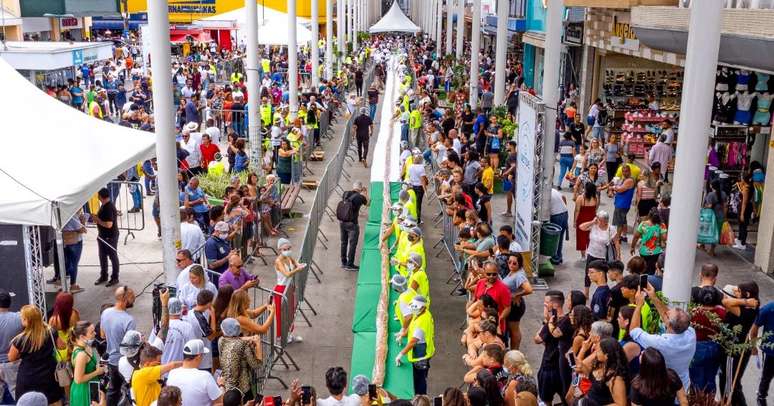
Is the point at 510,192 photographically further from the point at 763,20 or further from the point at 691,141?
the point at 691,141

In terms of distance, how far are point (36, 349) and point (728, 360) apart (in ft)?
23.2

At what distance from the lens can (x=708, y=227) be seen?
14.2 m

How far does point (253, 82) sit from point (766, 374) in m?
12.9

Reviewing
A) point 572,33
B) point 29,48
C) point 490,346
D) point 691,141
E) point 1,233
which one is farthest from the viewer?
point 572,33

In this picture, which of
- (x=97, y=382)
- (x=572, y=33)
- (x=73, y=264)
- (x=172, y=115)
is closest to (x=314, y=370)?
(x=97, y=382)

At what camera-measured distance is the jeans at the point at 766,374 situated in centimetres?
873

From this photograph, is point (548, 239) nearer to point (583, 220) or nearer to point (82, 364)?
Result: point (583, 220)

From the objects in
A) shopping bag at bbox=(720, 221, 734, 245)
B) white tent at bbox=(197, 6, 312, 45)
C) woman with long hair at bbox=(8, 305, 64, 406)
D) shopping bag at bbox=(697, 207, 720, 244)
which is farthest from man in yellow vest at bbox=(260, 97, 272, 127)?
woman with long hair at bbox=(8, 305, 64, 406)

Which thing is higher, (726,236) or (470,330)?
(470,330)

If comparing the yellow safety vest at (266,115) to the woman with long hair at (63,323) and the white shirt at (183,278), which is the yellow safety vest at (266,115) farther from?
the woman with long hair at (63,323)

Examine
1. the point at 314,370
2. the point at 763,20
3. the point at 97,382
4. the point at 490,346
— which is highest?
the point at 763,20

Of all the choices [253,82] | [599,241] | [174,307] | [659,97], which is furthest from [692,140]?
[659,97]

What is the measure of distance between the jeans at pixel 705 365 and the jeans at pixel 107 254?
8.86 metres

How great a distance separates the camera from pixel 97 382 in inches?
328
